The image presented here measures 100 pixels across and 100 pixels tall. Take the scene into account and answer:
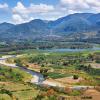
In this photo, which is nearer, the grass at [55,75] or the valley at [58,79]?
the valley at [58,79]

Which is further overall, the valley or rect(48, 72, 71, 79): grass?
rect(48, 72, 71, 79): grass

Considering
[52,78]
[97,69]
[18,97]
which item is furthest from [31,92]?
[97,69]

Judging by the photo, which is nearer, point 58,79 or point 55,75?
point 58,79

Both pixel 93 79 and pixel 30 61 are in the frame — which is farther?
pixel 30 61

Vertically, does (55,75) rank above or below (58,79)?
above

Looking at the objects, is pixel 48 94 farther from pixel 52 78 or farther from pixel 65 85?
pixel 52 78

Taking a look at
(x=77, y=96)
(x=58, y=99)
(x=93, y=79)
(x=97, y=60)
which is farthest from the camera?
(x=97, y=60)

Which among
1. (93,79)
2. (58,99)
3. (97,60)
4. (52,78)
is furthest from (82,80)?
(97,60)

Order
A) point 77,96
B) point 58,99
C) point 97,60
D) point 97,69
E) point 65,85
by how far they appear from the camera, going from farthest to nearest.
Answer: point 97,60 < point 97,69 < point 65,85 < point 77,96 < point 58,99

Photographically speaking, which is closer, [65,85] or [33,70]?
[65,85]

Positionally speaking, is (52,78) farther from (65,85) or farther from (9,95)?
(9,95)
